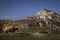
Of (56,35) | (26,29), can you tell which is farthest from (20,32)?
(56,35)

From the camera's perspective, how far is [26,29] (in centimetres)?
1389

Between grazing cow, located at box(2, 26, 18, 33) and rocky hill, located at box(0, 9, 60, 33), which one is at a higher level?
rocky hill, located at box(0, 9, 60, 33)

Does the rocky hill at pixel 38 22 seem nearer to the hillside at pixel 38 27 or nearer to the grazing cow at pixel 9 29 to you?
the hillside at pixel 38 27

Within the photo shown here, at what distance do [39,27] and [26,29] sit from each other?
0.91m

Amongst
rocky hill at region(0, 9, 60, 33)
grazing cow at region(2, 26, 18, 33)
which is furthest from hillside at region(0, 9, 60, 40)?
grazing cow at region(2, 26, 18, 33)

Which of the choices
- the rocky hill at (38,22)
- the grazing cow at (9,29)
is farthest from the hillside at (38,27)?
the grazing cow at (9,29)

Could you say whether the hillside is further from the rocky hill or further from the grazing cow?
the grazing cow

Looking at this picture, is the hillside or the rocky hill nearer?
the hillside

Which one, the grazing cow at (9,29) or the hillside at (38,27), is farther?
the grazing cow at (9,29)

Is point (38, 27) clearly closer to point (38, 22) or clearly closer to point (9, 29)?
point (38, 22)

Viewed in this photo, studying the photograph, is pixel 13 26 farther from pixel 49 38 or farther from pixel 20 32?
pixel 49 38

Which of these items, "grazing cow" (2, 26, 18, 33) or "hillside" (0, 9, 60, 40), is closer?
"hillside" (0, 9, 60, 40)

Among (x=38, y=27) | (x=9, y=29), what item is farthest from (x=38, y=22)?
(x=9, y=29)

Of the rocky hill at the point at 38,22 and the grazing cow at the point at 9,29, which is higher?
the rocky hill at the point at 38,22
